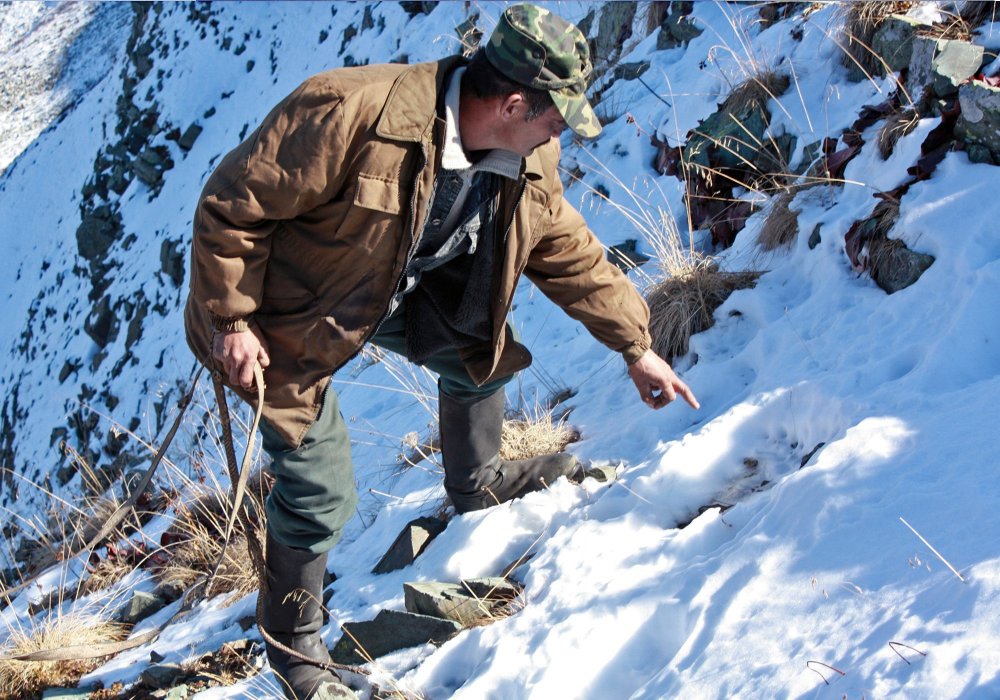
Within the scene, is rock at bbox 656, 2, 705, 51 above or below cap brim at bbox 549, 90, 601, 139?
below

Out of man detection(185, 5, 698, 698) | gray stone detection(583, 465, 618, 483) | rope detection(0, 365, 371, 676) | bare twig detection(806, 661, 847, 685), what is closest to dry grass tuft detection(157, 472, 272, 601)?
rope detection(0, 365, 371, 676)

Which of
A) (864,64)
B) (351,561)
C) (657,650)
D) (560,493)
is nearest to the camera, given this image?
(657,650)

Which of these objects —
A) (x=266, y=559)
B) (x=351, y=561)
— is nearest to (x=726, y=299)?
(x=351, y=561)

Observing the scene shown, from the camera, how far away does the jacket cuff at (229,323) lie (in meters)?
2.29

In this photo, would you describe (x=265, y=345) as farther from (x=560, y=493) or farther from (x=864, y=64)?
(x=864, y=64)

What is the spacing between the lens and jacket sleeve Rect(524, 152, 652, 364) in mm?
2746

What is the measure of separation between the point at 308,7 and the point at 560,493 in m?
11.4

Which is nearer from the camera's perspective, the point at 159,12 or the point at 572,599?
the point at 572,599

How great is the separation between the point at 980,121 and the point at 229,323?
9.16ft

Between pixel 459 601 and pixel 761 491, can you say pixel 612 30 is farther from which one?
pixel 459 601

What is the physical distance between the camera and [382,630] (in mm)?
2877

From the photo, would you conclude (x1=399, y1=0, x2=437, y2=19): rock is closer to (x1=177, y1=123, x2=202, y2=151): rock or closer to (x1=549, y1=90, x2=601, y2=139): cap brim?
(x1=177, y1=123, x2=202, y2=151): rock

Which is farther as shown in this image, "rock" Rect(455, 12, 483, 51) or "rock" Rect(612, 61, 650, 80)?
"rock" Rect(455, 12, 483, 51)

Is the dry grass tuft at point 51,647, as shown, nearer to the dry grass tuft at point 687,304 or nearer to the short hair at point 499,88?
the dry grass tuft at point 687,304
